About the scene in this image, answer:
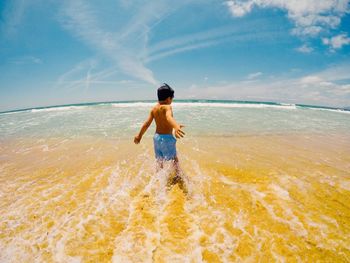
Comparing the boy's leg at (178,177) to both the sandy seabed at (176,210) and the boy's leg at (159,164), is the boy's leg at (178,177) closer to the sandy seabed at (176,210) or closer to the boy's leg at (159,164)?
the sandy seabed at (176,210)

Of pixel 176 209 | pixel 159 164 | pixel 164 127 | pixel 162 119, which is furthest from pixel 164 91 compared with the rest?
pixel 176 209

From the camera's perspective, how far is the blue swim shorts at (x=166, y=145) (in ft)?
13.6

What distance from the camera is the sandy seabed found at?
2.62 m

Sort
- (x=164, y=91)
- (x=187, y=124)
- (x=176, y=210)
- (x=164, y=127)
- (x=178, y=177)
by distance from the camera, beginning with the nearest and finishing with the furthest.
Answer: (x=176, y=210)
(x=164, y=91)
(x=164, y=127)
(x=178, y=177)
(x=187, y=124)

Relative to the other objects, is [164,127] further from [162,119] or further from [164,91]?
[164,91]

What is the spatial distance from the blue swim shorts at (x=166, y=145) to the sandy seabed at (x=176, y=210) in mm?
324

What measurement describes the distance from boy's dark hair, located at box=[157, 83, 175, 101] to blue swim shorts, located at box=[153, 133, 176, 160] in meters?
0.77

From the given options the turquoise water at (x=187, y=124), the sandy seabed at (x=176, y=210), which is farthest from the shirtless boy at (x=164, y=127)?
the turquoise water at (x=187, y=124)

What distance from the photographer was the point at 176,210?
11.1ft

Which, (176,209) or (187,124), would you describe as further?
(187,124)

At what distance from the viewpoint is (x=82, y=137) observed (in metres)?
10.1

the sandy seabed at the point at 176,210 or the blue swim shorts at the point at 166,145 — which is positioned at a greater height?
the blue swim shorts at the point at 166,145

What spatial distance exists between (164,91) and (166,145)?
1079 mm

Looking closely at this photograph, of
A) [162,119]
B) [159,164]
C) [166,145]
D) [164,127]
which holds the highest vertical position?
[162,119]
